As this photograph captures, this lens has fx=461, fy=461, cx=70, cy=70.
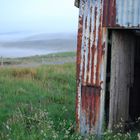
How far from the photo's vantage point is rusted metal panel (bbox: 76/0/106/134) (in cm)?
974

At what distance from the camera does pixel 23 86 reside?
16578 mm

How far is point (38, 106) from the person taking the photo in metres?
13.0

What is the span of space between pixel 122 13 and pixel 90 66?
4.35ft

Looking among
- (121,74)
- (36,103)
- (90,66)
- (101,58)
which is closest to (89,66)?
(90,66)

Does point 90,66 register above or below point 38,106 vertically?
above

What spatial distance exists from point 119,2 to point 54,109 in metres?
4.18

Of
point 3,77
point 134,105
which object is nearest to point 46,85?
point 3,77

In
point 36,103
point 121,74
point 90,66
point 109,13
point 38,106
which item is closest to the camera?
point 109,13

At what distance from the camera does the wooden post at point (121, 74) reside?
10148mm

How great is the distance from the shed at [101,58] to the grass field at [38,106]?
53 cm

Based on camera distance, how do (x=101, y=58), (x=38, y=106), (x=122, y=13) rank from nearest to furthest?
1. (x=122, y=13)
2. (x=101, y=58)
3. (x=38, y=106)

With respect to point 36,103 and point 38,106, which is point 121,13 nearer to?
point 38,106

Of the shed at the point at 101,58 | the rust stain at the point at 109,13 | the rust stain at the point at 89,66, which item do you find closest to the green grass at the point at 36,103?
the rust stain at the point at 89,66

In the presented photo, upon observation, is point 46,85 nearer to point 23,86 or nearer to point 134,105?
point 23,86
